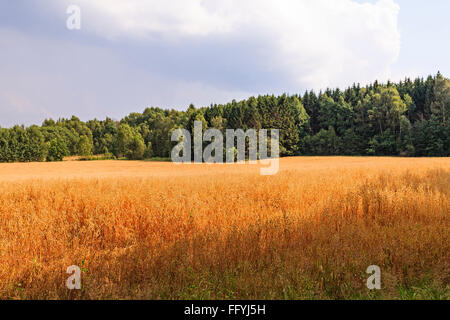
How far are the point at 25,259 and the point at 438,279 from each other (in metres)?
7.22

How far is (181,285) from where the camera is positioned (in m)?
3.96

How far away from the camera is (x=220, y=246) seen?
5078mm

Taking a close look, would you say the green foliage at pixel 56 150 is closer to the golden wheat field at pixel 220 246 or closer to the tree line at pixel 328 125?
the tree line at pixel 328 125

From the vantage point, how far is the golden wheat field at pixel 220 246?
3.88 m

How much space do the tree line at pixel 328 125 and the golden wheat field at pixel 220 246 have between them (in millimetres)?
55563

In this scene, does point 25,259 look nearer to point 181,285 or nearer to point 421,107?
point 181,285

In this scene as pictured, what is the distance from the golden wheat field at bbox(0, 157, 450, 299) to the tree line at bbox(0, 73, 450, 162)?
182ft

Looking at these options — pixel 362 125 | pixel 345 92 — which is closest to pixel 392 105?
pixel 362 125

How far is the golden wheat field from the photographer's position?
Result: 3.88 m

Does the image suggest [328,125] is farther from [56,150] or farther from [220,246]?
[56,150]

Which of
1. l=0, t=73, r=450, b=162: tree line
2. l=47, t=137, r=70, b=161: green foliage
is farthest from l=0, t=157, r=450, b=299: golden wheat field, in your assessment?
l=47, t=137, r=70, b=161: green foliage

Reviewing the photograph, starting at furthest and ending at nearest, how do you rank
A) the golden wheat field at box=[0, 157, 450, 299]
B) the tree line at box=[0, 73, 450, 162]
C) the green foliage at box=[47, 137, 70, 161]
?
the green foliage at box=[47, 137, 70, 161] → the tree line at box=[0, 73, 450, 162] → the golden wheat field at box=[0, 157, 450, 299]

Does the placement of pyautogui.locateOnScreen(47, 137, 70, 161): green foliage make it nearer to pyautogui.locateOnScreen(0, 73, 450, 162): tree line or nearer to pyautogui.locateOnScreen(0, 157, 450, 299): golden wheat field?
pyautogui.locateOnScreen(0, 73, 450, 162): tree line

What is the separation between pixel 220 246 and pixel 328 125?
8579 cm
